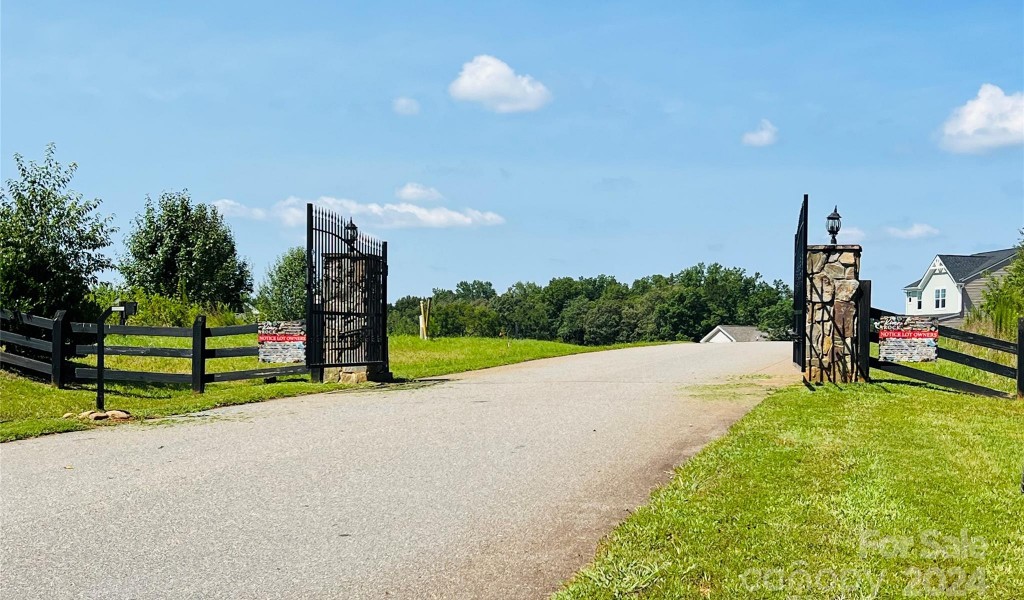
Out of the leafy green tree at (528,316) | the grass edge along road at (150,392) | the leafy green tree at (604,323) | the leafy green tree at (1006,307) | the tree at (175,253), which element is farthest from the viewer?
the leafy green tree at (528,316)

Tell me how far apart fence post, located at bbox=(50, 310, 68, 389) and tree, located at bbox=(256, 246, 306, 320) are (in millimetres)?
40585

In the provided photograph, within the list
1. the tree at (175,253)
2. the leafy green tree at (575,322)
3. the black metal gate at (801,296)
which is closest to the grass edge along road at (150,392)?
the black metal gate at (801,296)

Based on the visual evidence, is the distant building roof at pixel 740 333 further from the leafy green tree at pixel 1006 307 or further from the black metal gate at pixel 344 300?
the black metal gate at pixel 344 300

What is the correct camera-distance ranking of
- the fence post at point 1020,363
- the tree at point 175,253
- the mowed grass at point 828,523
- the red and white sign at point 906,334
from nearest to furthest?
the mowed grass at point 828,523
the fence post at point 1020,363
the red and white sign at point 906,334
the tree at point 175,253

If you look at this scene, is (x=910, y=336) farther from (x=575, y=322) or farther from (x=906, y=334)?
(x=575, y=322)

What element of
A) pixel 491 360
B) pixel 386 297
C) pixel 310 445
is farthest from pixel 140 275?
pixel 310 445

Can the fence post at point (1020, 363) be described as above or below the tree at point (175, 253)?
below

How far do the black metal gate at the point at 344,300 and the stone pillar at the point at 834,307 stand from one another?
25.1 feet

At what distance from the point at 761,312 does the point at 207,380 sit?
325 feet

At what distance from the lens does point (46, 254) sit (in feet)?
53.4

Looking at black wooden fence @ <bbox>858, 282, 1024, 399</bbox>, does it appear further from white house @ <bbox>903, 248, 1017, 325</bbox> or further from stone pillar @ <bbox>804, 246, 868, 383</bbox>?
white house @ <bbox>903, 248, 1017, 325</bbox>

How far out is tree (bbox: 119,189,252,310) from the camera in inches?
1948

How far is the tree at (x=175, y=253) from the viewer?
49469mm

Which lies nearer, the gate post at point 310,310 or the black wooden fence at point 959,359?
the black wooden fence at point 959,359
